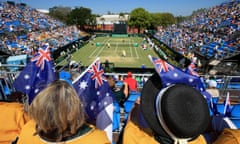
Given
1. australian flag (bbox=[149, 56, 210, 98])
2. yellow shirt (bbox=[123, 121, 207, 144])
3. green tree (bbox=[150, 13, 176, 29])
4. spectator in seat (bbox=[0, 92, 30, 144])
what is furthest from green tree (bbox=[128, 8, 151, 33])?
yellow shirt (bbox=[123, 121, 207, 144])

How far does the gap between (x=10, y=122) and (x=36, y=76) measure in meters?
1.04

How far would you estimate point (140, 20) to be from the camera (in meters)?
85.3

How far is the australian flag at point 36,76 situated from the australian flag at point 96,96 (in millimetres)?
443

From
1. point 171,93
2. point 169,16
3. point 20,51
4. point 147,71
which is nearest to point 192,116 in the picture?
point 171,93

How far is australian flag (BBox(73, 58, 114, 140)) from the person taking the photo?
2.94 meters

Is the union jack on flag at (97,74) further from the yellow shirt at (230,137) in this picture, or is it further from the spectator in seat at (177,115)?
the yellow shirt at (230,137)

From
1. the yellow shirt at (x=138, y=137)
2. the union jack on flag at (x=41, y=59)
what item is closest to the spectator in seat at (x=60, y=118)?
the yellow shirt at (x=138, y=137)

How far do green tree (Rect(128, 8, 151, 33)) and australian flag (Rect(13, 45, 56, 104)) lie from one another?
83692 millimetres

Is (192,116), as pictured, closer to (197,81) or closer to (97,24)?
(197,81)

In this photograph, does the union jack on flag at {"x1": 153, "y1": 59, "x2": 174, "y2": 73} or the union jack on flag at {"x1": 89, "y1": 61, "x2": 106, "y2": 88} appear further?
the union jack on flag at {"x1": 89, "y1": 61, "x2": 106, "y2": 88}

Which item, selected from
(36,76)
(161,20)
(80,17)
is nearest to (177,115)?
(36,76)

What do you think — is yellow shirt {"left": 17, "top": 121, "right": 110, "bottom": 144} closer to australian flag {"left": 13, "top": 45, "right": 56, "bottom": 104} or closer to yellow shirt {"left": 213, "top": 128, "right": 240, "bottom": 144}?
yellow shirt {"left": 213, "top": 128, "right": 240, "bottom": 144}

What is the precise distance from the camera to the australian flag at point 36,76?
3.11 metres

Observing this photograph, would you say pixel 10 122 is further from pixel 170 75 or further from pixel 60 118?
pixel 170 75
